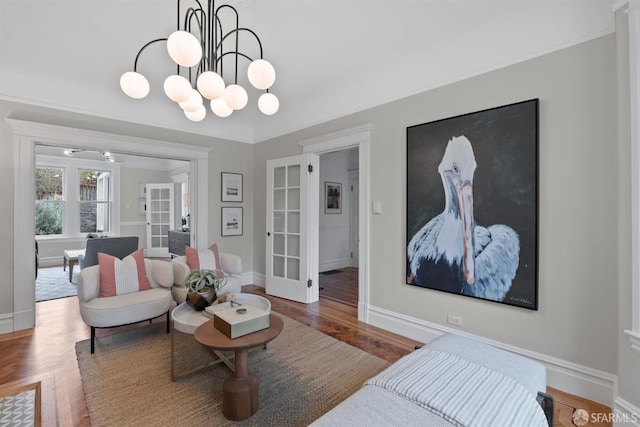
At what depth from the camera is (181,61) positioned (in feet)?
4.99

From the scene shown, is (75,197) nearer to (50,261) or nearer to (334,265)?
(50,261)

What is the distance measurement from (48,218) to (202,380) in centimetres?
722

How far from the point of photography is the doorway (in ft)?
20.1

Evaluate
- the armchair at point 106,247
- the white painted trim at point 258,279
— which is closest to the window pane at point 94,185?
the armchair at point 106,247

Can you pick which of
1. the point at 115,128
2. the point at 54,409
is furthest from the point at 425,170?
the point at 115,128

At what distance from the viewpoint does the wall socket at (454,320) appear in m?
2.60

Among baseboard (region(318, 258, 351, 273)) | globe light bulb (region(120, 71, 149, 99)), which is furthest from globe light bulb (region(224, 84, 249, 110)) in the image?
baseboard (region(318, 258, 351, 273))

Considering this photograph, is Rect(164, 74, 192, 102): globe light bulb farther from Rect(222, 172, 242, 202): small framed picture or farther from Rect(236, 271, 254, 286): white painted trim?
Rect(236, 271, 254, 286): white painted trim

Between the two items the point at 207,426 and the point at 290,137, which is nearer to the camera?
the point at 207,426

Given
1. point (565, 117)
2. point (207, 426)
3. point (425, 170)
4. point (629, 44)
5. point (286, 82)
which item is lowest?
point (207, 426)

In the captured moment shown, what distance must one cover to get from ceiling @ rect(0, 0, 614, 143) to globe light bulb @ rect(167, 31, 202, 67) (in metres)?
0.91

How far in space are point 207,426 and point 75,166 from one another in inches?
305

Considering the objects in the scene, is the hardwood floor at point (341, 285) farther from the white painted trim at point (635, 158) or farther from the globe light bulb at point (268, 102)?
Result: the globe light bulb at point (268, 102)

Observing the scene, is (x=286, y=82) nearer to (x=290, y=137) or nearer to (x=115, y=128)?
(x=290, y=137)
